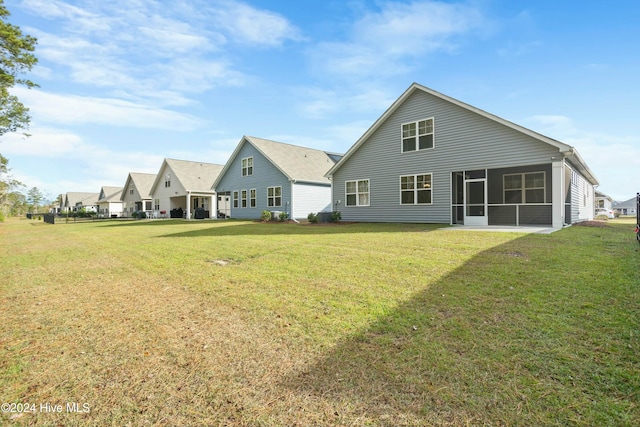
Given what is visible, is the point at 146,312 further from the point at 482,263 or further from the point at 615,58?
the point at 615,58

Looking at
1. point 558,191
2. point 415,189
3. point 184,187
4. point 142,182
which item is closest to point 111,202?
point 142,182

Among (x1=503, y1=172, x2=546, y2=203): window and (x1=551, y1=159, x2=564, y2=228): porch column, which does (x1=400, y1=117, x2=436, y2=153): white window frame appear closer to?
(x1=503, y1=172, x2=546, y2=203): window

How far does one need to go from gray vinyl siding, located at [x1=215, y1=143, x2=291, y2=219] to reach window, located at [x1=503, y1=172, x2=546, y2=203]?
14.6 m

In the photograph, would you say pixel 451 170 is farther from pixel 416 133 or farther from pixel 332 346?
pixel 332 346

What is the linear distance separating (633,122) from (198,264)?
23.0 meters

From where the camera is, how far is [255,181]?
26984 millimetres

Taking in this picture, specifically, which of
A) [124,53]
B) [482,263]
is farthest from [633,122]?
[124,53]

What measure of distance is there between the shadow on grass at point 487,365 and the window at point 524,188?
14.5 meters

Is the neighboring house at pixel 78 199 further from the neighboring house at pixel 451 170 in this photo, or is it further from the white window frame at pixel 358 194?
the neighboring house at pixel 451 170

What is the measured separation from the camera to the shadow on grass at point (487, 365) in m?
2.04

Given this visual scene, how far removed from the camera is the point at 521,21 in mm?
12938

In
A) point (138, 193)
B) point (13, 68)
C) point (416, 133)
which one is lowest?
point (138, 193)

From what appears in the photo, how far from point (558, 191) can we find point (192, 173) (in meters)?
34.7

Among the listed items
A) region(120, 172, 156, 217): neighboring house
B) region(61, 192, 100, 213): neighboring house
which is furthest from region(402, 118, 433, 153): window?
region(61, 192, 100, 213): neighboring house
